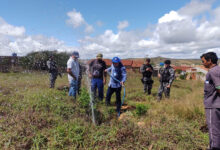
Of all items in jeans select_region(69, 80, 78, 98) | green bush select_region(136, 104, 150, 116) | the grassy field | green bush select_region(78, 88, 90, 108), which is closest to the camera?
the grassy field

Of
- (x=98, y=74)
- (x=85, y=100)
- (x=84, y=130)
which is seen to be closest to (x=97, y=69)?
(x=98, y=74)

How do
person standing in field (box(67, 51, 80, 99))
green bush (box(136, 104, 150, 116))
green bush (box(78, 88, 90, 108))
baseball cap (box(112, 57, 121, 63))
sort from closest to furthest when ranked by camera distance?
green bush (box(78, 88, 90, 108)) → green bush (box(136, 104, 150, 116)) → baseball cap (box(112, 57, 121, 63)) → person standing in field (box(67, 51, 80, 99))

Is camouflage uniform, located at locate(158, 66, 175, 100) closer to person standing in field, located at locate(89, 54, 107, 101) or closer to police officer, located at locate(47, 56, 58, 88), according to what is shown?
person standing in field, located at locate(89, 54, 107, 101)

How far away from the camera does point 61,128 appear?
247cm

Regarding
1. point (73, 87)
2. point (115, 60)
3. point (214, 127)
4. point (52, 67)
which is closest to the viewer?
point (214, 127)

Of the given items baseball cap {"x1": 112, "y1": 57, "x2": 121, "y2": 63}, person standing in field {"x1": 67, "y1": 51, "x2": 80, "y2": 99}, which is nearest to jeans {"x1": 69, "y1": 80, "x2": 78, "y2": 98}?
person standing in field {"x1": 67, "y1": 51, "x2": 80, "y2": 99}

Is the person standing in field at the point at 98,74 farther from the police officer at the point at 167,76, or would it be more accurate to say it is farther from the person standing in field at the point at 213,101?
the person standing in field at the point at 213,101

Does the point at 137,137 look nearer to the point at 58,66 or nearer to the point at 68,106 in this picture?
the point at 68,106

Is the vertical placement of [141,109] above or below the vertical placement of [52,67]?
below

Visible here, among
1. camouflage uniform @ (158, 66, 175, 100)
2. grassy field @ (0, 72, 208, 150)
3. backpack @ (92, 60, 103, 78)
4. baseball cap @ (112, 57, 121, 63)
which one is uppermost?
baseball cap @ (112, 57, 121, 63)

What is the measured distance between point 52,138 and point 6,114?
5.19 ft

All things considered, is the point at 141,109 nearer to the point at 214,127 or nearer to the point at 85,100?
the point at 85,100

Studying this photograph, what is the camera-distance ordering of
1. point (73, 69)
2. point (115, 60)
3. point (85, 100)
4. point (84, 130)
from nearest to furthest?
point (84, 130) < point (85, 100) < point (115, 60) < point (73, 69)

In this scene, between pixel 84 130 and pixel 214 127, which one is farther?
pixel 84 130
